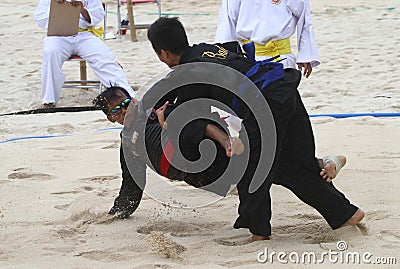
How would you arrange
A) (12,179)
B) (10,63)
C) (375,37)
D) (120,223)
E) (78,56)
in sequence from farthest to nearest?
(375,37) → (10,63) → (78,56) → (12,179) → (120,223)

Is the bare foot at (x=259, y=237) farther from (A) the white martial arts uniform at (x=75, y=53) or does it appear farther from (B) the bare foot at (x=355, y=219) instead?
(A) the white martial arts uniform at (x=75, y=53)

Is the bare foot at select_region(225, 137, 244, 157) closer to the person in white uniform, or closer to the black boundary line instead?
the person in white uniform

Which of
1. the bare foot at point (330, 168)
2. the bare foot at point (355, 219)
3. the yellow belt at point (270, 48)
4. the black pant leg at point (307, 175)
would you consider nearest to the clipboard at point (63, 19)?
the yellow belt at point (270, 48)

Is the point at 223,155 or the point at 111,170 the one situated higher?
the point at 223,155

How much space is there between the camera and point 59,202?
3.77 metres

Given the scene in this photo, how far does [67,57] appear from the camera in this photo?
6.51m

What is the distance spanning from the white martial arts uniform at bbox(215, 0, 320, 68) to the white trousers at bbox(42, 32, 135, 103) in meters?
2.22

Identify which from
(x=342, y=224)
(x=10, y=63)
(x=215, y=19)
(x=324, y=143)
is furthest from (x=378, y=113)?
(x=215, y=19)

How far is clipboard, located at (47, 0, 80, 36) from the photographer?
20.9ft


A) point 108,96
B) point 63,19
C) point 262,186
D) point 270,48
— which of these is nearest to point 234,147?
point 262,186

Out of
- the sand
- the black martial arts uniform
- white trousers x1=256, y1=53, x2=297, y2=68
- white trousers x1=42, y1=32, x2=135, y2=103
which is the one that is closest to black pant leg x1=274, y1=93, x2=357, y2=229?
the black martial arts uniform

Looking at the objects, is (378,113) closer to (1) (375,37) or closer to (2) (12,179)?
(2) (12,179)

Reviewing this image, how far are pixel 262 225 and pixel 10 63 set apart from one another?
6047 mm

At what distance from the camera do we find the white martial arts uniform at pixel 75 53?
6418 mm
